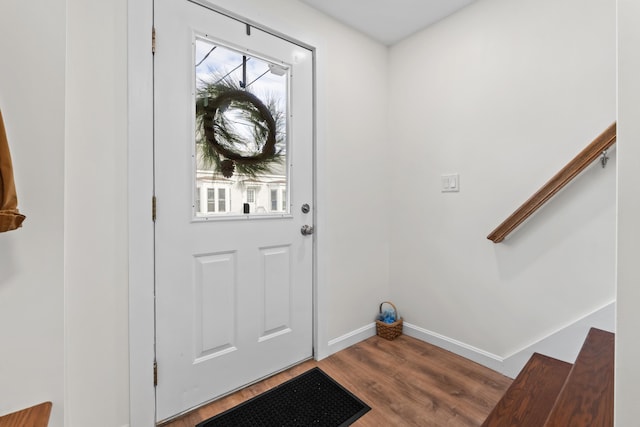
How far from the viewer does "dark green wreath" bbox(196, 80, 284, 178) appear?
1.51 m

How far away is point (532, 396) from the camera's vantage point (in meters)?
1.16

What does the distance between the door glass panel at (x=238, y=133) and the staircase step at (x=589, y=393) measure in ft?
4.76

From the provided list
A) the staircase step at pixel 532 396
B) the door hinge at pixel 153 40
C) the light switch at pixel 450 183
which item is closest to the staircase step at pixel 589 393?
the staircase step at pixel 532 396

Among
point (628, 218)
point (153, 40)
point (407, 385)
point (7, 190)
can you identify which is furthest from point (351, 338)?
point (153, 40)

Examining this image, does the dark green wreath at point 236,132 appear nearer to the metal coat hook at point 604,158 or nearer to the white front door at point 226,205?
the white front door at point 226,205

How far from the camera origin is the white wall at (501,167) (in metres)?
1.44

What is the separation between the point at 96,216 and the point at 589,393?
1.87 m

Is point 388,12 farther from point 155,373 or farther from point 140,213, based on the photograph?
point 155,373

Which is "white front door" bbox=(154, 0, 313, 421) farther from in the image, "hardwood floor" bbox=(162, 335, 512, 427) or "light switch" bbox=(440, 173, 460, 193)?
"light switch" bbox=(440, 173, 460, 193)

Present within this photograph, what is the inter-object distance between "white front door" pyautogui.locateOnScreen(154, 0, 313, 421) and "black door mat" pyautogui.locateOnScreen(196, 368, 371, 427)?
0.16 meters

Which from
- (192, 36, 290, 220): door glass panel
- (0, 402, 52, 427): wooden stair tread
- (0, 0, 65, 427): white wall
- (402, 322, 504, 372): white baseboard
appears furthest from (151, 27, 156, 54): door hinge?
(402, 322, 504, 372): white baseboard

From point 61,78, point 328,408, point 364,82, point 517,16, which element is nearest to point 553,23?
point 517,16

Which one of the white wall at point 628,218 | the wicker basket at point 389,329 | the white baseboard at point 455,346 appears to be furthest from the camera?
the wicker basket at point 389,329

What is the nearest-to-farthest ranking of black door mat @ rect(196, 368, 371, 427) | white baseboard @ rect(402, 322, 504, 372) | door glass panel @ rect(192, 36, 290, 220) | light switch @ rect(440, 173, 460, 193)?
Result: 1. black door mat @ rect(196, 368, 371, 427)
2. door glass panel @ rect(192, 36, 290, 220)
3. white baseboard @ rect(402, 322, 504, 372)
4. light switch @ rect(440, 173, 460, 193)
